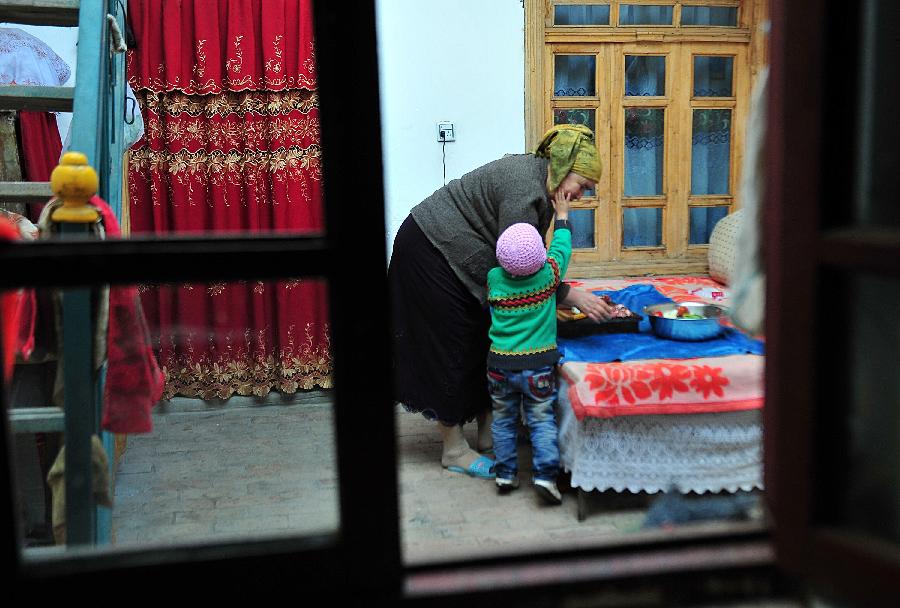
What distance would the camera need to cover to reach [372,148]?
121 cm

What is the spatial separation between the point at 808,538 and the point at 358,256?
0.80 metres

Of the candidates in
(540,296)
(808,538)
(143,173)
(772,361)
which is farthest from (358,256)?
(143,173)

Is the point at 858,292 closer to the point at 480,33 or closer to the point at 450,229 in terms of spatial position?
the point at 450,229

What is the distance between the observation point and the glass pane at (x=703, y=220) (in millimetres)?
5992

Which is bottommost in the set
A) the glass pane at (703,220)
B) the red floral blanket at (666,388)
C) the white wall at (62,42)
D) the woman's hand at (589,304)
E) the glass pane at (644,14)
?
the red floral blanket at (666,388)

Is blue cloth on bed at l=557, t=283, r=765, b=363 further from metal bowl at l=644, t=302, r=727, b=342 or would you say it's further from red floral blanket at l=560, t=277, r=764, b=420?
red floral blanket at l=560, t=277, r=764, b=420

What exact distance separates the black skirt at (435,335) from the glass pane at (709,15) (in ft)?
9.29

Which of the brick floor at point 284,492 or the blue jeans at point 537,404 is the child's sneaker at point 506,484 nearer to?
the brick floor at point 284,492

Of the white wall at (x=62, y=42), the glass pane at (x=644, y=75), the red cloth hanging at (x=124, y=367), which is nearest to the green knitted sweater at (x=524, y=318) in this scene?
the red cloth hanging at (x=124, y=367)

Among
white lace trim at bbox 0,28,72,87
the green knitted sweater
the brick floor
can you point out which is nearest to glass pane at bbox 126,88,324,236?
white lace trim at bbox 0,28,72,87

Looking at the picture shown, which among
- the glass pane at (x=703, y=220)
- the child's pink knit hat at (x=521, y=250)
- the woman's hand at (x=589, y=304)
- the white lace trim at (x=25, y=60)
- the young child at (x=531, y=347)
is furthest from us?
the glass pane at (x=703, y=220)

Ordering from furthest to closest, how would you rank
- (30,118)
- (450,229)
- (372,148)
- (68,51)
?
(68,51) < (30,118) < (450,229) < (372,148)

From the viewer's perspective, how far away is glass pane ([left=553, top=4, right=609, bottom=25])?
5594mm

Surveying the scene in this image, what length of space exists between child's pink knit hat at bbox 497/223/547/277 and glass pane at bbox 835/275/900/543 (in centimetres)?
246
